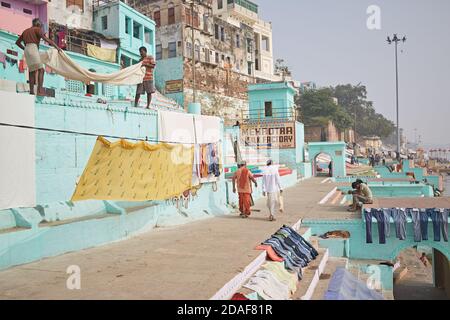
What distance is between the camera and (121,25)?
25375 mm

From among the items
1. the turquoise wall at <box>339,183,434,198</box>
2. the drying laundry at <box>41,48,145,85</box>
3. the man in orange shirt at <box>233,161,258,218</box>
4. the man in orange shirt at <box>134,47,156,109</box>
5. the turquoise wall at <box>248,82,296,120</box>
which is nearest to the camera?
the drying laundry at <box>41,48,145,85</box>

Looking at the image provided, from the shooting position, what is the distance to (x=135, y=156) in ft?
24.5

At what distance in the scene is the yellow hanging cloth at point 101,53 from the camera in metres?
21.6

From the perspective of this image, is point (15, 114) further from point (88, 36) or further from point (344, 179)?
point (344, 179)

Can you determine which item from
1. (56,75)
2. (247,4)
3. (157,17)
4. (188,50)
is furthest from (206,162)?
(247,4)

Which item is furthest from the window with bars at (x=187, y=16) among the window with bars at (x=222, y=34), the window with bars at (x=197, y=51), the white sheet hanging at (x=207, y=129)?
the white sheet hanging at (x=207, y=129)

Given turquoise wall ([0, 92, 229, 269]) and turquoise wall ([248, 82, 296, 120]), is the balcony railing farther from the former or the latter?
turquoise wall ([0, 92, 229, 269])

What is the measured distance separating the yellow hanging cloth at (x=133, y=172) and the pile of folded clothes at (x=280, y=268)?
2.75 meters

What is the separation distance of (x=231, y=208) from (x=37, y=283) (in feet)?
24.1

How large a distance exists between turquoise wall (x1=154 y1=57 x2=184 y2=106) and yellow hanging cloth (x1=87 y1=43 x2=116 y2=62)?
954cm

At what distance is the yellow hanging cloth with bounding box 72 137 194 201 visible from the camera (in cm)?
661

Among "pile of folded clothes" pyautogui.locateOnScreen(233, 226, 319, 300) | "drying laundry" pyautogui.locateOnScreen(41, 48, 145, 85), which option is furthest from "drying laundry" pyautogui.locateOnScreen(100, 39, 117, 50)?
"pile of folded clothes" pyautogui.locateOnScreen(233, 226, 319, 300)

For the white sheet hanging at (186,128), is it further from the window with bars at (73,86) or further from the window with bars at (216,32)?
the window with bars at (216,32)

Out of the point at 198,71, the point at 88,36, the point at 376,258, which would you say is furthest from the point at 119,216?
the point at 198,71
